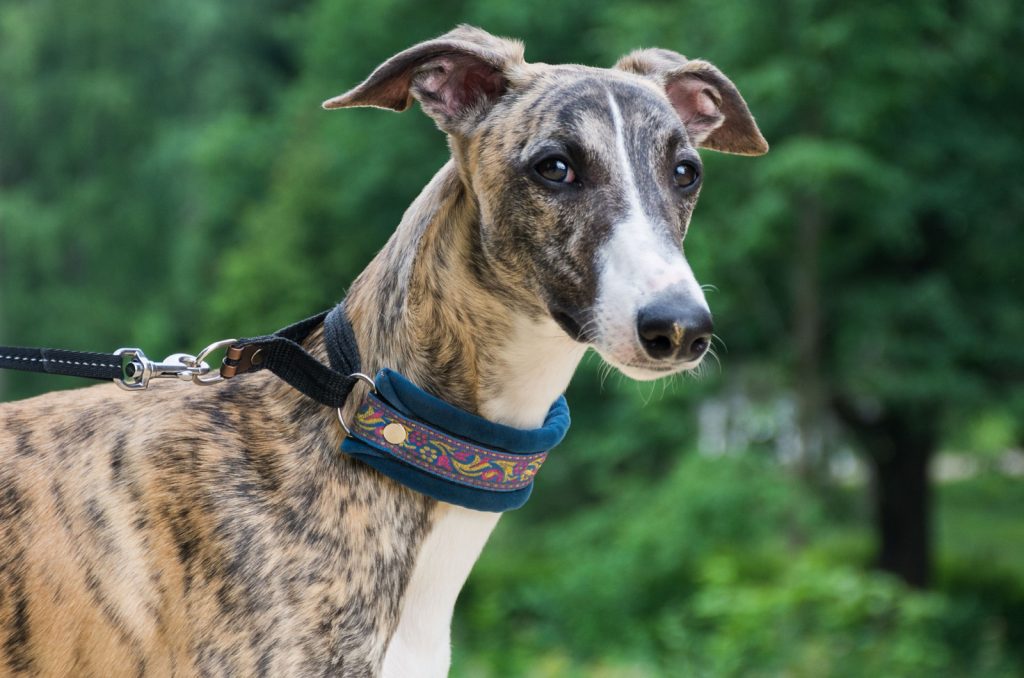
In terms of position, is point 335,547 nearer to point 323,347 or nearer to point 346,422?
point 346,422

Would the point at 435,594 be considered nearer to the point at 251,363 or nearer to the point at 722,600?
the point at 251,363

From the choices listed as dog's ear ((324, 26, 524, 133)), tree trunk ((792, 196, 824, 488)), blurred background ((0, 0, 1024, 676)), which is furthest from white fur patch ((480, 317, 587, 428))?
tree trunk ((792, 196, 824, 488))

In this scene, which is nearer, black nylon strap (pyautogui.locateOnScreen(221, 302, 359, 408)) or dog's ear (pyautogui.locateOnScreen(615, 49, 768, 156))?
black nylon strap (pyautogui.locateOnScreen(221, 302, 359, 408))

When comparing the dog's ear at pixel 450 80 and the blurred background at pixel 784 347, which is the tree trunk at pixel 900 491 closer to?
the blurred background at pixel 784 347

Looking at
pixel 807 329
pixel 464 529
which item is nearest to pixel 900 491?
pixel 807 329

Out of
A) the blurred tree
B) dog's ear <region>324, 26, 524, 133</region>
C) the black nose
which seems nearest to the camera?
the black nose

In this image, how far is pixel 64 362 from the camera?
2.68 m

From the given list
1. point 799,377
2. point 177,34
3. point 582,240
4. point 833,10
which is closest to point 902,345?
point 799,377

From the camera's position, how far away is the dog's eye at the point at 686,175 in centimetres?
257

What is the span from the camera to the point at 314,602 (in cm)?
232

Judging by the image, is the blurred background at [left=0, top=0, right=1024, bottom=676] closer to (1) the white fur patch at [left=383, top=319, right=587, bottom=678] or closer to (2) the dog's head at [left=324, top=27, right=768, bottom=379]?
(1) the white fur patch at [left=383, top=319, right=587, bottom=678]

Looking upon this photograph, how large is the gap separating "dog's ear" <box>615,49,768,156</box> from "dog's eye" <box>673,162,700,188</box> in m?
0.39

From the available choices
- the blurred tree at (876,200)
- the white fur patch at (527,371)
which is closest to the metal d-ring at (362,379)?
the white fur patch at (527,371)

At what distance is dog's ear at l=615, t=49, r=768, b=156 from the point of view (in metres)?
3.00
